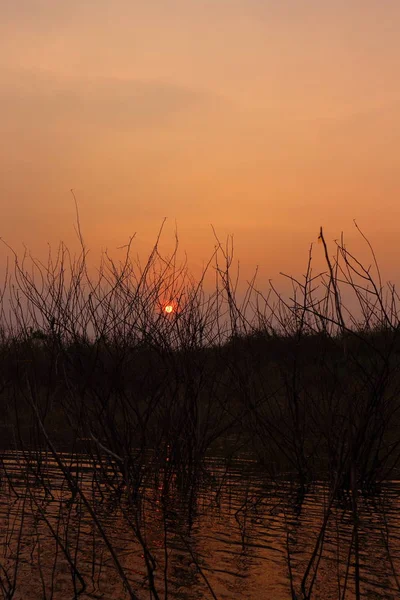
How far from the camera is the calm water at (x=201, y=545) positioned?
402 cm

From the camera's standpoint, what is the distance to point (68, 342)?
661cm

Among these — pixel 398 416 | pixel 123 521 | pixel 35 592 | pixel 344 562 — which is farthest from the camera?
pixel 398 416

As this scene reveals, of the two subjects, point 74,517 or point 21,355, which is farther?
point 21,355

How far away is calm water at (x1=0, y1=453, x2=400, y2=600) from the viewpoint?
4.02 m

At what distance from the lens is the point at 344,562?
15.0 feet

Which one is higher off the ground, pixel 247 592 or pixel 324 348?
pixel 324 348

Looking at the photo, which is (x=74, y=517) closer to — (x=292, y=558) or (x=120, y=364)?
(x=120, y=364)

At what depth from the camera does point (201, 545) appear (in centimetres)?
501

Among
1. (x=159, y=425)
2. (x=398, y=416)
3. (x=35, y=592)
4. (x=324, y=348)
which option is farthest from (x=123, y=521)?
(x=398, y=416)

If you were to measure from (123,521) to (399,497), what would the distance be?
9.03ft

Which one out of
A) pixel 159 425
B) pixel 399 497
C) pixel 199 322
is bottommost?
pixel 399 497

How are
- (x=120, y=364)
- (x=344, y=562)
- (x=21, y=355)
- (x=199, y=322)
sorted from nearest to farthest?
(x=344, y=562)
(x=120, y=364)
(x=199, y=322)
(x=21, y=355)

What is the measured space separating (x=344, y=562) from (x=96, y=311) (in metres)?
3.14

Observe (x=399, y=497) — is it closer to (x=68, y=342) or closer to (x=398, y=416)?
(x=68, y=342)
